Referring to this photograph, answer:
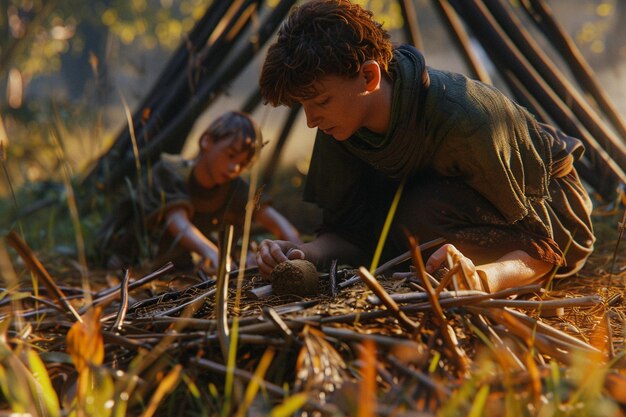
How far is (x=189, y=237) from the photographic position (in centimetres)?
293

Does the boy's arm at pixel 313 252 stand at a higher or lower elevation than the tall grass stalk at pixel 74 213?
lower

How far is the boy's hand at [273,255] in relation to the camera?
1812 millimetres

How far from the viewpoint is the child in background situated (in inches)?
118

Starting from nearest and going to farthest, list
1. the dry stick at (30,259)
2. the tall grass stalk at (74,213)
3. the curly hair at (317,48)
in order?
1. the dry stick at (30,259)
2. the tall grass stalk at (74,213)
3. the curly hair at (317,48)

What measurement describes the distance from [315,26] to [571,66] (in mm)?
1796

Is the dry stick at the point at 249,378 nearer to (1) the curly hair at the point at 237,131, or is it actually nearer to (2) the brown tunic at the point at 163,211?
(2) the brown tunic at the point at 163,211

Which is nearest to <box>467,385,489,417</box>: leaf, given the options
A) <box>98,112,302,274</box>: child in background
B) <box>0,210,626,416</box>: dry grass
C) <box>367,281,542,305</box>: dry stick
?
<box>0,210,626,416</box>: dry grass

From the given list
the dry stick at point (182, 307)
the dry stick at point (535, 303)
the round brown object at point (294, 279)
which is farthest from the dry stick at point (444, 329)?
the dry stick at point (182, 307)

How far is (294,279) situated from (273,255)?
0.77ft

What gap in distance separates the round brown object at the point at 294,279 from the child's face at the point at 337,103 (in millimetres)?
386

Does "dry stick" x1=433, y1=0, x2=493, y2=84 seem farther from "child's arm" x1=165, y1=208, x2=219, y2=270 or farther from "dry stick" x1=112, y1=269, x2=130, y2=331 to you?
"dry stick" x1=112, y1=269, x2=130, y2=331

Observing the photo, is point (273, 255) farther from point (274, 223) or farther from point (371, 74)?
point (274, 223)

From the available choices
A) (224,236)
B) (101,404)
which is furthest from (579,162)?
(101,404)

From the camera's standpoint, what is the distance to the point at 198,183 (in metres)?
3.17
